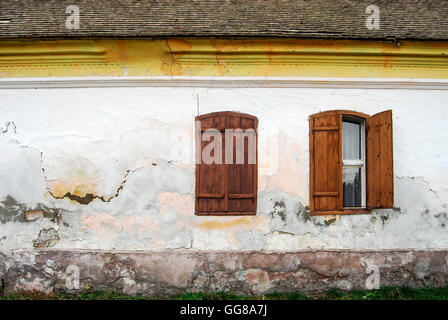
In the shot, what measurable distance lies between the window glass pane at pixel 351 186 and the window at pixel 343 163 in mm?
48

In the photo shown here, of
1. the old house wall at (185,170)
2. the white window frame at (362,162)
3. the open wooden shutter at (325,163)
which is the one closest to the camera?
the old house wall at (185,170)

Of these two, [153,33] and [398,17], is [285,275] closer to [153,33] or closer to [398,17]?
[153,33]

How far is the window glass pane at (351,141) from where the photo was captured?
5.00 meters

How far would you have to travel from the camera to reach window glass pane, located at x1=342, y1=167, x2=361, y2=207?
16.4ft

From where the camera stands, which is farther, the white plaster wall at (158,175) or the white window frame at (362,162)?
the white window frame at (362,162)

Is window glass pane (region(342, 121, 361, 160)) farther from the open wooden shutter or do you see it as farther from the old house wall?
the old house wall

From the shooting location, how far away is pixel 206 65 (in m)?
4.79

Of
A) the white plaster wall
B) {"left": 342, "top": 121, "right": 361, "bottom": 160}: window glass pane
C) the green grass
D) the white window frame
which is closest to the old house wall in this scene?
the white plaster wall

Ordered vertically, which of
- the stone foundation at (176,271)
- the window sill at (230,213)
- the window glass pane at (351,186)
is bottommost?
the stone foundation at (176,271)

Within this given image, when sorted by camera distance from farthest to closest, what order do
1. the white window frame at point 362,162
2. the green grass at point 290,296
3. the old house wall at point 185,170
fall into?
the white window frame at point 362,162, the old house wall at point 185,170, the green grass at point 290,296

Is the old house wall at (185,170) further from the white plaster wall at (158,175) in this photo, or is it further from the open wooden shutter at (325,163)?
the open wooden shutter at (325,163)

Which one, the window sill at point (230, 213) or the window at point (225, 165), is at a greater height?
the window at point (225, 165)

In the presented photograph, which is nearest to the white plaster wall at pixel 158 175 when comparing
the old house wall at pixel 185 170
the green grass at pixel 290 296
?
Answer: the old house wall at pixel 185 170

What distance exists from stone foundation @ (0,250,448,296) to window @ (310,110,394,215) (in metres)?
0.85
